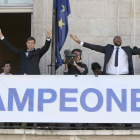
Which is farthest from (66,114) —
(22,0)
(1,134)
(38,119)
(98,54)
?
(22,0)

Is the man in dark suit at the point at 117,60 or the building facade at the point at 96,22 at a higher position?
the building facade at the point at 96,22

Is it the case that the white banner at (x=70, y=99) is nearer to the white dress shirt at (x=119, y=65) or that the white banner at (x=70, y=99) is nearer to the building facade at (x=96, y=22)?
the white dress shirt at (x=119, y=65)

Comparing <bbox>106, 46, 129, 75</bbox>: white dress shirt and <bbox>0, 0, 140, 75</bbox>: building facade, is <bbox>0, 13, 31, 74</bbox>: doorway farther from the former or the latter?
<bbox>106, 46, 129, 75</bbox>: white dress shirt

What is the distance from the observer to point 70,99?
9.67 m

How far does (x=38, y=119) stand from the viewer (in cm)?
963

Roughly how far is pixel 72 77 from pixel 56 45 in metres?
1.19

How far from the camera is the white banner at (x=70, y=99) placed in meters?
9.61

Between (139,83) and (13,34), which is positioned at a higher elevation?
(13,34)

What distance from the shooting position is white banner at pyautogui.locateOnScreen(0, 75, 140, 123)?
961cm

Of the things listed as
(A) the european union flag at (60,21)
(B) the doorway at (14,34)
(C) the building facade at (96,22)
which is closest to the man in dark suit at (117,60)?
(A) the european union flag at (60,21)

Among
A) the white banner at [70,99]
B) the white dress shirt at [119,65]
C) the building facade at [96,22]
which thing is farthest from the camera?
the building facade at [96,22]

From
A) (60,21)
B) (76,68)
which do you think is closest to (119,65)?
(76,68)

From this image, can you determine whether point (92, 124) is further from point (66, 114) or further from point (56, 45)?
point (56, 45)

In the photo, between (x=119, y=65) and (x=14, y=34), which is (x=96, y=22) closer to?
(x=119, y=65)
